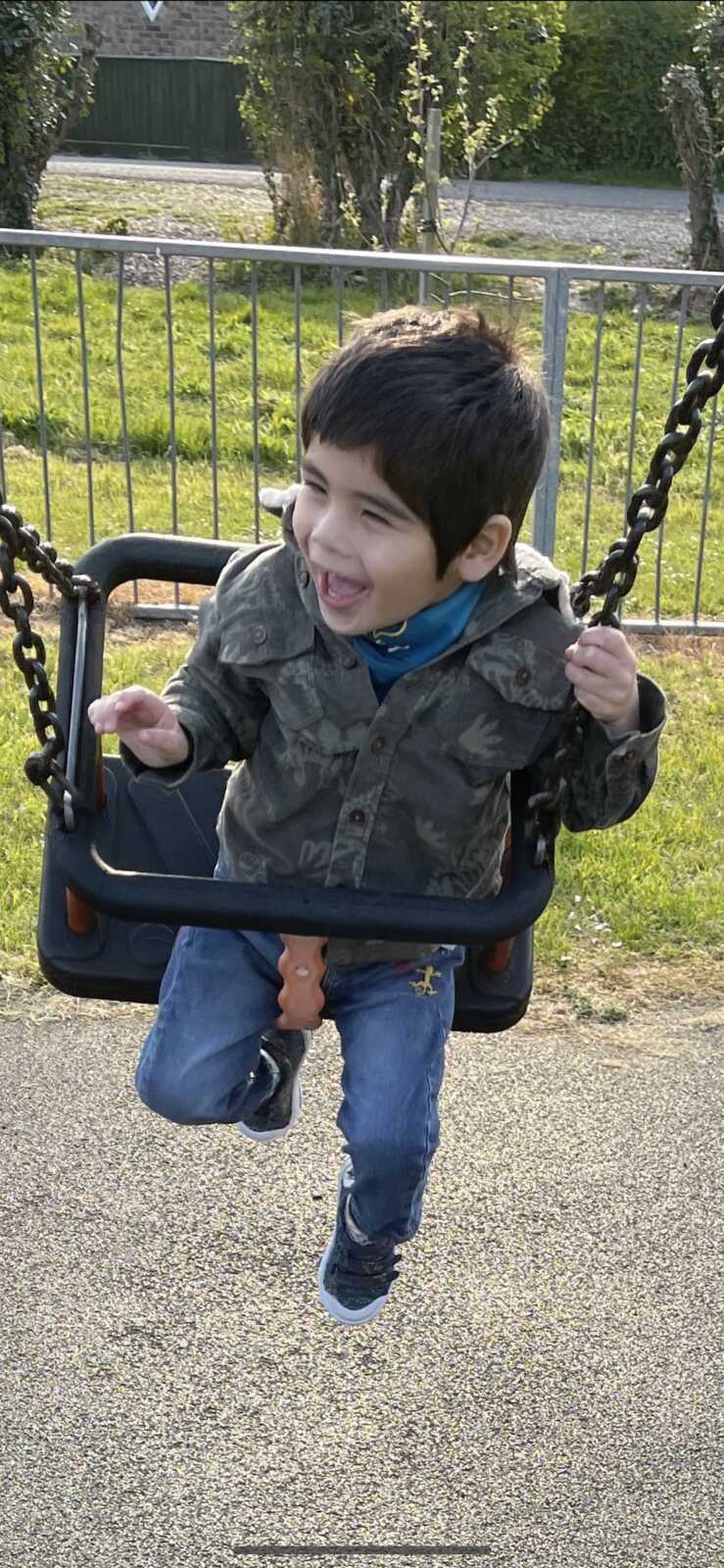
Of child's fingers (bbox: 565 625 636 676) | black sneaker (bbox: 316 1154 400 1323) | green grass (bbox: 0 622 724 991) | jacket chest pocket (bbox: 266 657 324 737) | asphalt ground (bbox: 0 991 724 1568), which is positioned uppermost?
child's fingers (bbox: 565 625 636 676)

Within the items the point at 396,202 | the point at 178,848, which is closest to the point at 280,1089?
the point at 178,848

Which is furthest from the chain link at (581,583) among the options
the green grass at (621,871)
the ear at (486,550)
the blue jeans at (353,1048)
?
the green grass at (621,871)

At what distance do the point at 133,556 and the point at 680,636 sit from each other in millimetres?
4143

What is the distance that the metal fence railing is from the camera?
19.0ft

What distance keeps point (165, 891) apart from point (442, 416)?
0.63 metres

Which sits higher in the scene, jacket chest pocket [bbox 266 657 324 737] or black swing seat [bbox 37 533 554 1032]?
jacket chest pocket [bbox 266 657 324 737]

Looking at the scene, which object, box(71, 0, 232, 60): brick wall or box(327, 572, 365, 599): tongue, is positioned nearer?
box(327, 572, 365, 599): tongue

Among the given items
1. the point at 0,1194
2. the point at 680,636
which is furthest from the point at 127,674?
the point at 0,1194

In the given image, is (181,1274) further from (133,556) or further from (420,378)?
(420,378)

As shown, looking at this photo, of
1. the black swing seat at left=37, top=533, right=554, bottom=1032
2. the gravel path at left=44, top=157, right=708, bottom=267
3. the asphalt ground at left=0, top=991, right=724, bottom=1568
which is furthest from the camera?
the gravel path at left=44, top=157, right=708, bottom=267

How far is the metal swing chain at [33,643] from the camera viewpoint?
6.79 ft

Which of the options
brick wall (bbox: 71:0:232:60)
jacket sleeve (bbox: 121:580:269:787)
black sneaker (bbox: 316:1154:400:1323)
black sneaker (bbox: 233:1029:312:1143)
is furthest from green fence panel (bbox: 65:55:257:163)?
black sneaker (bbox: 316:1154:400:1323)

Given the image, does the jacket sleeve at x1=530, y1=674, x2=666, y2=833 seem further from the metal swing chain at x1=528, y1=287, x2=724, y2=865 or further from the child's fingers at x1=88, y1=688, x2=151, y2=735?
the child's fingers at x1=88, y1=688, x2=151, y2=735

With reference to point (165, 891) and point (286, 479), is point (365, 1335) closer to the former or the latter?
point (165, 891)
